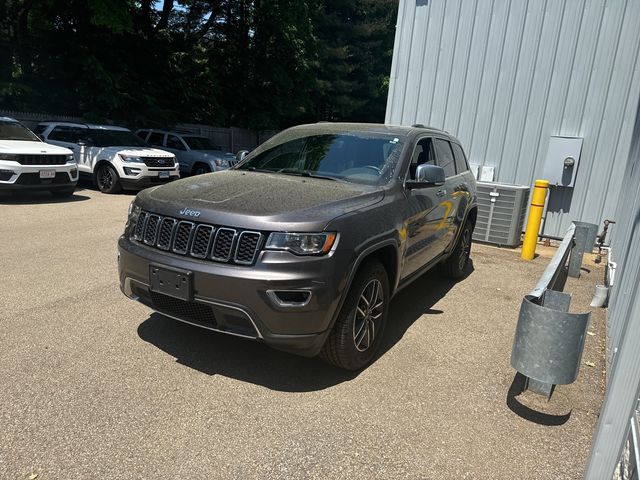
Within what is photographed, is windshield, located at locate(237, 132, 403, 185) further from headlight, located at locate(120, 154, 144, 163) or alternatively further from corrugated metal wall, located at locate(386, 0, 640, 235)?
headlight, located at locate(120, 154, 144, 163)

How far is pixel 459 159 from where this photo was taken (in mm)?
6293

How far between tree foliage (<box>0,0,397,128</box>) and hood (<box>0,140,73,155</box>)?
247 inches

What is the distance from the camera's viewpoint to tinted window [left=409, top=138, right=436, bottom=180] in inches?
179

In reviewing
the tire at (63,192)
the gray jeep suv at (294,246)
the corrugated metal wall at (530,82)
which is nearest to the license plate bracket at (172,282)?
the gray jeep suv at (294,246)

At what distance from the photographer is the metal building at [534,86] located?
8469 mm

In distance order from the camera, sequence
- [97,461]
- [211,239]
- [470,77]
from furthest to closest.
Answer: [470,77] → [211,239] → [97,461]

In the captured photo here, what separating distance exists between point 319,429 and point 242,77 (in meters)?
21.8

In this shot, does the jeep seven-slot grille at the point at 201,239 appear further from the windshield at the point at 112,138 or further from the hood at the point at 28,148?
the windshield at the point at 112,138

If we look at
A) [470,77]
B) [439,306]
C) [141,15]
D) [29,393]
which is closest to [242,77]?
[141,15]

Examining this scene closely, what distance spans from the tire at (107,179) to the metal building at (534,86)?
22.2ft

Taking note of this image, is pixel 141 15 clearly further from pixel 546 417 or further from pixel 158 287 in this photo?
pixel 546 417

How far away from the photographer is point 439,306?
540 cm

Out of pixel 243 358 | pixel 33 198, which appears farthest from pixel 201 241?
pixel 33 198

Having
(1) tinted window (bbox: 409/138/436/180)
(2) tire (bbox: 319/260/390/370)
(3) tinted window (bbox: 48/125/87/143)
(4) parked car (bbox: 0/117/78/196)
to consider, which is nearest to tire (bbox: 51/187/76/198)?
(4) parked car (bbox: 0/117/78/196)
